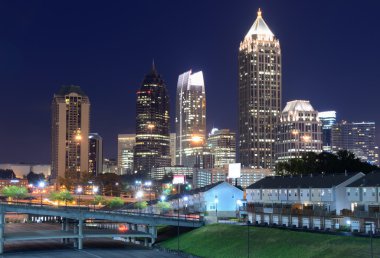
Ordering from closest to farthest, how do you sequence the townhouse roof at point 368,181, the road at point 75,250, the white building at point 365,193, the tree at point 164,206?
1. the road at point 75,250
2. the white building at point 365,193
3. the townhouse roof at point 368,181
4. the tree at point 164,206

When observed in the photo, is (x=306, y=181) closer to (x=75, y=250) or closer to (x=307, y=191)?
(x=307, y=191)

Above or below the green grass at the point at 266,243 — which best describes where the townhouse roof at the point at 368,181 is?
above

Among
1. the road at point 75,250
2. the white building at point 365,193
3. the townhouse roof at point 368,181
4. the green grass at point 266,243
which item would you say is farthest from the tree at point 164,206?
the townhouse roof at point 368,181

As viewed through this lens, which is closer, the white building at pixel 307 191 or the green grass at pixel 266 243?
the green grass at pixel 266 243

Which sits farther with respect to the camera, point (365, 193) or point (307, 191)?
point (307, 191)

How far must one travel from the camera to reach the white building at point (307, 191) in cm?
11319

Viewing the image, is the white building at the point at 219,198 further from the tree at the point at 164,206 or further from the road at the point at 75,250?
the road at the point at 75,250

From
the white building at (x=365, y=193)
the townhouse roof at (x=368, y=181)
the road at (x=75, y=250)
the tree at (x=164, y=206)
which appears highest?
the townhouse roof at (x=368, y=181)

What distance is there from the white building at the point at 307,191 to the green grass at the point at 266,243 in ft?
64.5

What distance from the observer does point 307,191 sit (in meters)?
122

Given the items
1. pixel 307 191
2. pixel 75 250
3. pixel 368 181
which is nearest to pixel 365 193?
pixel 368 181

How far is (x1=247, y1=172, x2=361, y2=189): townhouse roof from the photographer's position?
115875 millimetres

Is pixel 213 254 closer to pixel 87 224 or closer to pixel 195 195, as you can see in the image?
pixel 195 195

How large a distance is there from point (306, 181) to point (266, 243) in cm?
4008
